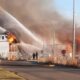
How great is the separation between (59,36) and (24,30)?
45.4 m

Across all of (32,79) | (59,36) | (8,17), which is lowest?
(32,79)

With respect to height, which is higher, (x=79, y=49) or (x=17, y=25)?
(x=17, y=25)

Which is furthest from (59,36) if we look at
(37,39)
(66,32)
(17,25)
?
(17,25)

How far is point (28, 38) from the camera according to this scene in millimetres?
121875

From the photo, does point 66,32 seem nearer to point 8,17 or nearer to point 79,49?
point 79,49

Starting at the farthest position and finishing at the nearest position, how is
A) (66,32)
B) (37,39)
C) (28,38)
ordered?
1. (28,38)
2. (37,39)
3. (66,32)

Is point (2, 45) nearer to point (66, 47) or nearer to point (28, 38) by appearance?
point (28, 38)

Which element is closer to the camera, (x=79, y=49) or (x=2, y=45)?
(x=79, y=49)

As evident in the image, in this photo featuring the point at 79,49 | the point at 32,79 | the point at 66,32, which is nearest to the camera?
the point at 32,79

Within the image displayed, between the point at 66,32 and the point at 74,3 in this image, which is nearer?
the point at 74,3

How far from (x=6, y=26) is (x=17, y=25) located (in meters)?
3.59

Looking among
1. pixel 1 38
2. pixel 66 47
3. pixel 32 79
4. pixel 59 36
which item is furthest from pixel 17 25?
pixel 32 79

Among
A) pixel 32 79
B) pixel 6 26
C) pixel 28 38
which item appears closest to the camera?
pixel 32 79

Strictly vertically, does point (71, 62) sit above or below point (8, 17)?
below
